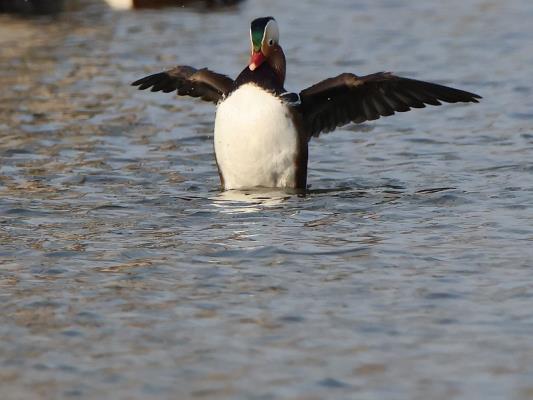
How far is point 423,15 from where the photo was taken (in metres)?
20.3

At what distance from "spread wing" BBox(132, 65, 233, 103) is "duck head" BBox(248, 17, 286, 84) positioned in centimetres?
66

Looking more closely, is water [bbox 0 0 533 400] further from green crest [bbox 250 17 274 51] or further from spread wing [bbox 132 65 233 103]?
green crest [bbox 250 17 274 51]

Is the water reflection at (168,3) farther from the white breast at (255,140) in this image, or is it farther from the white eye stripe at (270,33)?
the white breast at (255,140)

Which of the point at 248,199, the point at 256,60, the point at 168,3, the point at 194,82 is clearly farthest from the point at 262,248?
the point at 168,3

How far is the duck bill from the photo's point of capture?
34.4 ft

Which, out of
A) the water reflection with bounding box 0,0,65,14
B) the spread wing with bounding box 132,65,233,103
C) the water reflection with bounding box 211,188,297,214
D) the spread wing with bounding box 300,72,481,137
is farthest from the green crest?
the water reflection with bounding box 0,0,65,14

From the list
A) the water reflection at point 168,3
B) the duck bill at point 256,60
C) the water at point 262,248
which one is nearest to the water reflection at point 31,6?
the water reflection at point 168,3

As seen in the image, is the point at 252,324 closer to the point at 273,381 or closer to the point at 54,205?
the point at 273,381

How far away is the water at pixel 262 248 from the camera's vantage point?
653cm

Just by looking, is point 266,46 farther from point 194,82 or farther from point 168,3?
point 168,3

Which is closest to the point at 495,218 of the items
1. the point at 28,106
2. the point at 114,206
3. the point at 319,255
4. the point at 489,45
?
the point at 319,255

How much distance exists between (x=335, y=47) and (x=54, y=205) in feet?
27.9

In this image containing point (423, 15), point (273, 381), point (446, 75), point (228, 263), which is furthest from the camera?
point (423, 15)

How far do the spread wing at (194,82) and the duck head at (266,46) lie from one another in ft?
2.16
